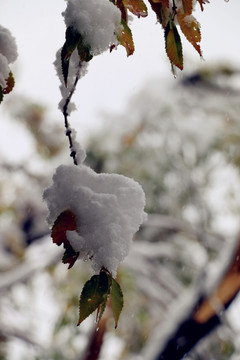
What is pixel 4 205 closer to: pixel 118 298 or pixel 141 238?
pixel 141 238

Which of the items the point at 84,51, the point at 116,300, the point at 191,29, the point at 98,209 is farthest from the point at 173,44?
the point at 116,300

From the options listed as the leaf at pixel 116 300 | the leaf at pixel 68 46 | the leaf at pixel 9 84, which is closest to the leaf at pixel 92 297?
the leaf at pixel 116 300

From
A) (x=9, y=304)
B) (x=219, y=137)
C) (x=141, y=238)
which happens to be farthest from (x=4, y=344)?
(x=219, y=137)

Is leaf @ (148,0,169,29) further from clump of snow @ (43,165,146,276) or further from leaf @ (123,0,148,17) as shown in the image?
clump of snow @ (43,165,146,276)

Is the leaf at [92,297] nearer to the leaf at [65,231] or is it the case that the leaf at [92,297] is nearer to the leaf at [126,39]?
the leaf at [65,231]

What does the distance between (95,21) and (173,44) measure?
0.50 ft

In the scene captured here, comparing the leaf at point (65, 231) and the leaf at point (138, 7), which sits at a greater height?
the leaf at point (138, 7)

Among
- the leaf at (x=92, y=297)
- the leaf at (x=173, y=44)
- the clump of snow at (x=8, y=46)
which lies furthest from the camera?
the clump of snow at (x=8, y=46)

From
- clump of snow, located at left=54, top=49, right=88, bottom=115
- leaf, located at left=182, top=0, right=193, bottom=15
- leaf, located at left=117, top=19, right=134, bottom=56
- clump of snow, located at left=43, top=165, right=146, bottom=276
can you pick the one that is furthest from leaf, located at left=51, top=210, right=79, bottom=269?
leaf, located at left=182, top=0, right=193, bottom=15

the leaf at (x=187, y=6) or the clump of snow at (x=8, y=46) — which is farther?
the clump of snow at (x=8, y=46)

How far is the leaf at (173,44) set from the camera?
0.69m

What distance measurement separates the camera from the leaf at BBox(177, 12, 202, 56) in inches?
28.1

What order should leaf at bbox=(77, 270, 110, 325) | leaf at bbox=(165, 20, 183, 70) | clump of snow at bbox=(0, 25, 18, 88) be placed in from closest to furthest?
leaf at bbox=(77, 270, 110, 325)
leaf at bbox=(165, 20, 183, 70)
clump of snow at bbox=(0, 25, 18, 88)

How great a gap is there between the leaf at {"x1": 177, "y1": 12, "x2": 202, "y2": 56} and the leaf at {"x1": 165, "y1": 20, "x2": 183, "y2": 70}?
3cm
